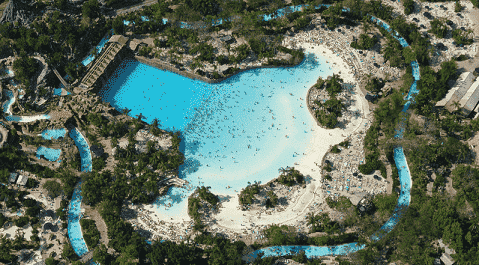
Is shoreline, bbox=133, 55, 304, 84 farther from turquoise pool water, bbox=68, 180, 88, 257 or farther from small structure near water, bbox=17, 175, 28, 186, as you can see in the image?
small structure near water, bbox=17, 175, 28, 186

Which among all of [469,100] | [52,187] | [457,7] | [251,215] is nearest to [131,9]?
[52,187]

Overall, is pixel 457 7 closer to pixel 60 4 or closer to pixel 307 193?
pixel 307 193

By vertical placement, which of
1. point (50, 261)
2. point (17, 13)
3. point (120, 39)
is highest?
point (17, 13)

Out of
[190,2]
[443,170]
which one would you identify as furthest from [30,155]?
[443,170]

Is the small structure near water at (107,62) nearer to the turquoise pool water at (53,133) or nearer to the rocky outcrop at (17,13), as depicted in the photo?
the turquoise pool water at (53,133)

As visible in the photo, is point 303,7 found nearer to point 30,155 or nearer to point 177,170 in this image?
point 177,170

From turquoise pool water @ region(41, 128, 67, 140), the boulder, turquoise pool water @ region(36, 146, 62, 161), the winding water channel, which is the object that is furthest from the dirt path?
the boulder

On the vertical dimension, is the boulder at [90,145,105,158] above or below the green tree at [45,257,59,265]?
above
